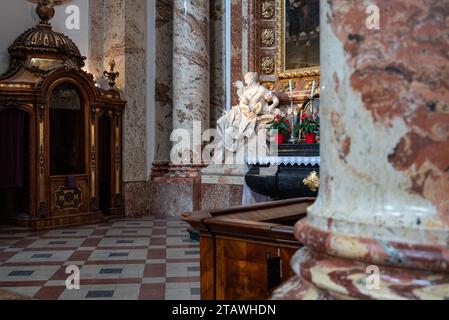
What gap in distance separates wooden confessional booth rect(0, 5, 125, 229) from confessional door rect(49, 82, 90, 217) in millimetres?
16

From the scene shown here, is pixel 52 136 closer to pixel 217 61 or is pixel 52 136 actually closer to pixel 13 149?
pixel 13 149

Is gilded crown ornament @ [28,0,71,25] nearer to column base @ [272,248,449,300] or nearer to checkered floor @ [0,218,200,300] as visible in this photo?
checkered floor @ [0,218,200,300]

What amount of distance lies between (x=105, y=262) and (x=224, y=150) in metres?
3.86

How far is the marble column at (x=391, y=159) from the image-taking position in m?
1.29

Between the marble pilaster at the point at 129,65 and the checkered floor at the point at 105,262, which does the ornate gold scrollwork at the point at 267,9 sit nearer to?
the marble pilaster at the point at 129,65

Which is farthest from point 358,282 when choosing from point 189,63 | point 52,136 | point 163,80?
point 163,80

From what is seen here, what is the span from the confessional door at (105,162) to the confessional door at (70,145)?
647mm

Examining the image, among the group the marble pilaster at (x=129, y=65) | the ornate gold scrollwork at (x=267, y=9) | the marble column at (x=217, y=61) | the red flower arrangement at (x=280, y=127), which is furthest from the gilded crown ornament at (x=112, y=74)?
the red flower arrangement at (x=280, y=127)

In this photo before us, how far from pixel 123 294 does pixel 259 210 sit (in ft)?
5.66

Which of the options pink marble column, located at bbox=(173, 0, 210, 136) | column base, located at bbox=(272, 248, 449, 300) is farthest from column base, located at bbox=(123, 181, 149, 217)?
column base, located at bbox=(272, 248, 449, 300)

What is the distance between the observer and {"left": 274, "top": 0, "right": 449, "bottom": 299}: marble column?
4.22ft

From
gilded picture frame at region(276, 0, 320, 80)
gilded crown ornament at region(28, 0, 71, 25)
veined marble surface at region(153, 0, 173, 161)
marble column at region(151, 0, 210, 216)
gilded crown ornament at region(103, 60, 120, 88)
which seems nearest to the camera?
gilded crown ornament at region(28, 0, 71, 25)

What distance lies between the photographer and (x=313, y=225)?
1499 millimetres

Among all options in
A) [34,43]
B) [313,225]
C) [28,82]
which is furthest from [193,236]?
[313,225]
